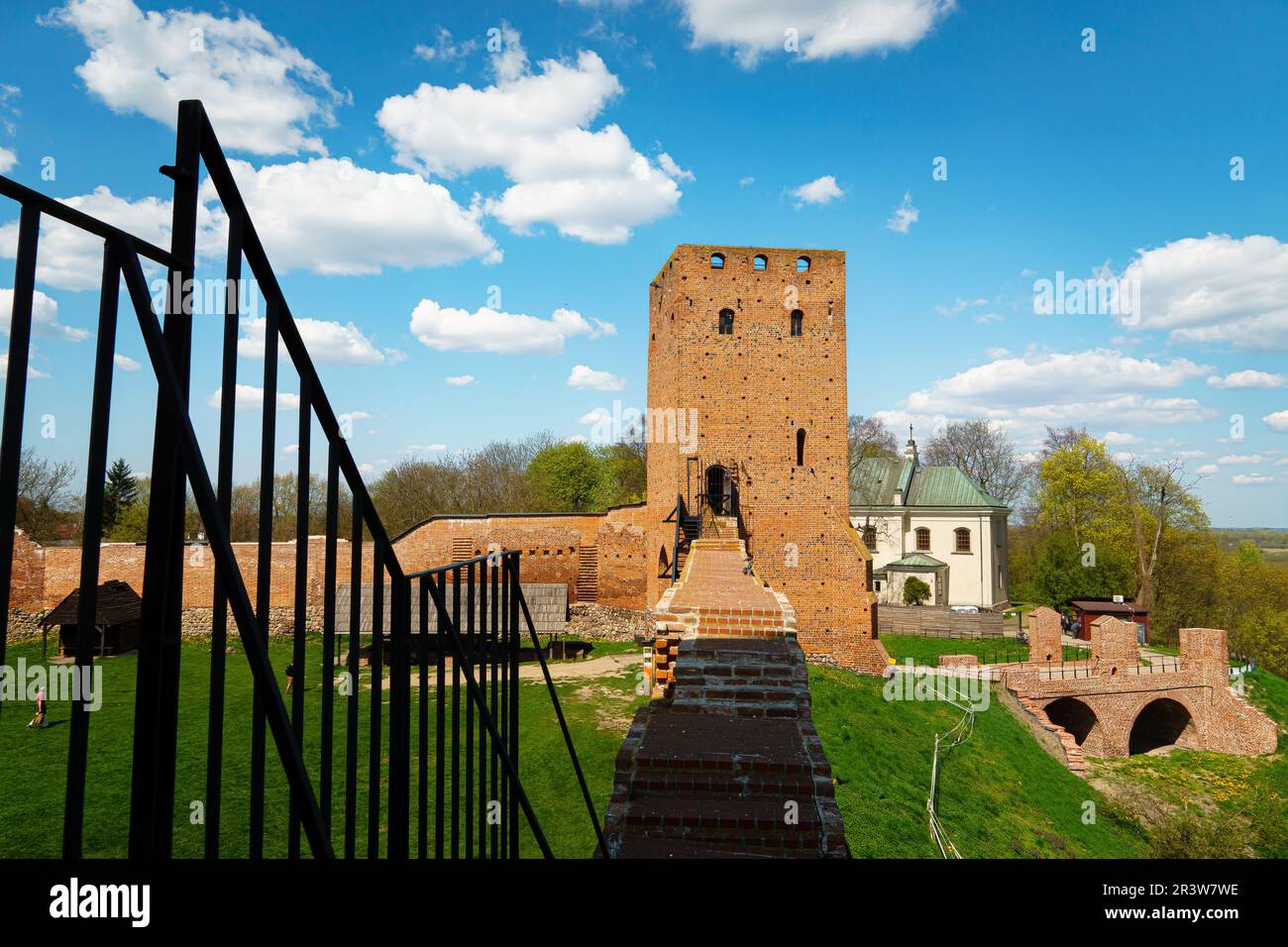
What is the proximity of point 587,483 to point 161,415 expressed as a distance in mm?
40056

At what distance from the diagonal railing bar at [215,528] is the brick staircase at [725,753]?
3751 millimetres

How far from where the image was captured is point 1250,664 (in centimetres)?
2547

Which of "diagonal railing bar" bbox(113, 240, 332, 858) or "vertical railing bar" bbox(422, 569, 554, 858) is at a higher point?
"diagonal railing bar" bbox(113, 240, 332, 858)

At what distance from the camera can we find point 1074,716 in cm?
2284

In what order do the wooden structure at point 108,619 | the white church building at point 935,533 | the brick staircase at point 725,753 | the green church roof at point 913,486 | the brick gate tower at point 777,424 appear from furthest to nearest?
the green church roof at point 913,486
the white church building at point 935,533
the brick gate tower at point 777,424
the wooden structure at point 108,619
the brick staircase at point 725,753

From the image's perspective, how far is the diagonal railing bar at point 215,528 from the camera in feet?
4.62

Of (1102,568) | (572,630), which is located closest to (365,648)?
(572,630)

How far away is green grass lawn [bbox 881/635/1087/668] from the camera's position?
2373 cm

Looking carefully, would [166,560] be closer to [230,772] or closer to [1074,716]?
[230,772]

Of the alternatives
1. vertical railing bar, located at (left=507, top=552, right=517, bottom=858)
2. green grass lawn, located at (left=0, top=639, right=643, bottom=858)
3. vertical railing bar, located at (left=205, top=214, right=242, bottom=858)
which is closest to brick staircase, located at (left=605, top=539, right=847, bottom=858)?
vertical railing bar, located at (left=507, top=552, right=517, bottom=858)

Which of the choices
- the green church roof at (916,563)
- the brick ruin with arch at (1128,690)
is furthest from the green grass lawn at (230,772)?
the green church roof at (916,563)

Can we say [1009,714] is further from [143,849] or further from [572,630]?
[143,849]

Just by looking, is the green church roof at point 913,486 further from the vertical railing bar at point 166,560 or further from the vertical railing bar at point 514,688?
the vertical railing bar at point 166,560

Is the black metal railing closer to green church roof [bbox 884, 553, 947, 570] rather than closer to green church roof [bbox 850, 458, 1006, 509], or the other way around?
green church roof [bbox 884, 553, 947, 570]
